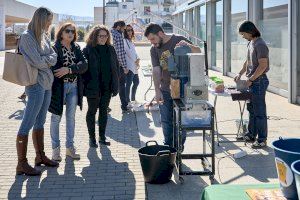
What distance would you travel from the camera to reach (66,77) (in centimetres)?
546

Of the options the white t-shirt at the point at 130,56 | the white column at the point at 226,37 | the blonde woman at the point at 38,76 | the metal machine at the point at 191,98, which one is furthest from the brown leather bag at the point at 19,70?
the white column at the point at 226,37

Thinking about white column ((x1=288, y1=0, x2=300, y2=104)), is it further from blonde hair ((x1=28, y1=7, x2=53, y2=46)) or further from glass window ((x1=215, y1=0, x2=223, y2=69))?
glass window ((x1=215, y1=0, x2=223, y2=69))

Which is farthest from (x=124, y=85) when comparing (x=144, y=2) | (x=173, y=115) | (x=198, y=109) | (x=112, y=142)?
(x=144, y=2)

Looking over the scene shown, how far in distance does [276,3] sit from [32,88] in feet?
27.8

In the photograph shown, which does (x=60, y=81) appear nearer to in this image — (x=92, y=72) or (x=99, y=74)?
(x=92, y=72)

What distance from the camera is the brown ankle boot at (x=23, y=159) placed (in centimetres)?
499

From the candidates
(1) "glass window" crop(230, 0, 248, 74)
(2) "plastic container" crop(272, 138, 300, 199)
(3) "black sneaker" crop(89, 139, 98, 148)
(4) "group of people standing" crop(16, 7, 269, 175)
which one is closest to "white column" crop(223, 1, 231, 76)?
(1) "glass window" crop(230, 0, 248, 74)

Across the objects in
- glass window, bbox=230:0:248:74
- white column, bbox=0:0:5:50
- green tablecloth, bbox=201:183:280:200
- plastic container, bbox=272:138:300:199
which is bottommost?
green tablecloth, bbox=201:183:280:200

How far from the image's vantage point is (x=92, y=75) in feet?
20.2

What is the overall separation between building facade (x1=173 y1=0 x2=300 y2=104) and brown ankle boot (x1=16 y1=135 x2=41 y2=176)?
119 inches

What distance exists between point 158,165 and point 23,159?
64.2 inches

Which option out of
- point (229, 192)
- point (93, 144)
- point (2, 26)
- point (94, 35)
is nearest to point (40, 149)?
point (93, 144)

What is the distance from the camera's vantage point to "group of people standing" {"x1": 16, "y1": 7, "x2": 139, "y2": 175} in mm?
4841

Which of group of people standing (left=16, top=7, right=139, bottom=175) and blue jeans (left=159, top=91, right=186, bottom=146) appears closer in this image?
group of people standing (left=16, top=7, right=139, bottom=175)
